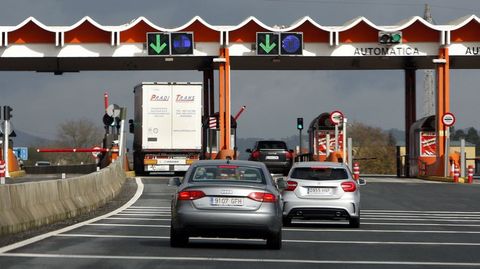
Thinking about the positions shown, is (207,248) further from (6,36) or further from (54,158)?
(54,158)

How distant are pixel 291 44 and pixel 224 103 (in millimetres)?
3805

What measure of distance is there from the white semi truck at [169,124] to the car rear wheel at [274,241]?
101 feet

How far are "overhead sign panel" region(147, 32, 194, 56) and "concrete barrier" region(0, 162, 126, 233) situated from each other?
1929 centimetres

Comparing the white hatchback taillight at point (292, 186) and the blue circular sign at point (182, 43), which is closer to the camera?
the white hatchback taillight at point (292, 186)

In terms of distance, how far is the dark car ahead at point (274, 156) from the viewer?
50.6 m

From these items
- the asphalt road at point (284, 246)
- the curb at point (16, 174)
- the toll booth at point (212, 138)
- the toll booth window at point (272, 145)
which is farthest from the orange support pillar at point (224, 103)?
the asphalt road at point (284, 246)

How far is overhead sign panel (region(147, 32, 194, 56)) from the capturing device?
47812 millimetres

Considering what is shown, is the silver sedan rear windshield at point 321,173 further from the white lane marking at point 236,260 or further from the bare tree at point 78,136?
the bare tree at point 78,136

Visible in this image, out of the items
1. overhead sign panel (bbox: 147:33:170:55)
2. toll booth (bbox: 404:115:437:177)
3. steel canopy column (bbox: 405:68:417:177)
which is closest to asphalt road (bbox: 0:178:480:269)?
overhead sign panel (bbox: 147:33:170:55)

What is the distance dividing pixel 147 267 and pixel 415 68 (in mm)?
42495

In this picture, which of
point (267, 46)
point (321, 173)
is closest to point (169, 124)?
point (267, 46)

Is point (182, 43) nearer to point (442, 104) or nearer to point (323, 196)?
point (442, 104)

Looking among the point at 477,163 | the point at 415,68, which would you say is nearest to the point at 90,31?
the point at 415,68

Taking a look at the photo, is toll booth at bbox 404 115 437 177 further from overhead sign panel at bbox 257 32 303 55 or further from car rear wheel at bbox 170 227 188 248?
car rear wheel at bbox 170 227 188 248
